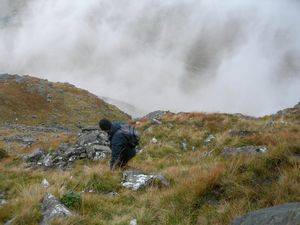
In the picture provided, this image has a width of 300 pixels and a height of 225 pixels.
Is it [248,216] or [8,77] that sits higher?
[8,77]

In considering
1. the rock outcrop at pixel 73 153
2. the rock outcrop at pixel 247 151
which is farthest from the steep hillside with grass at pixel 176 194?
the rock outcrop at pixel 73 153

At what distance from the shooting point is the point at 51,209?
25.4ft

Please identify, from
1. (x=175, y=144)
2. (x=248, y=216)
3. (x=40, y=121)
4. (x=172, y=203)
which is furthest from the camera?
(x=40, y=121)

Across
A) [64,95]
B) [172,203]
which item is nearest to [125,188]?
[172,203]

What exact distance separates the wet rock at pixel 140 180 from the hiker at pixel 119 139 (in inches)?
45.1

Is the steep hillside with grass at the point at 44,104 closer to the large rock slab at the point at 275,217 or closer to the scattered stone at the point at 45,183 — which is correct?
the scattered stone at the point at 45,183

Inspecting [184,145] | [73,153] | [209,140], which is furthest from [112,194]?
[209,140]

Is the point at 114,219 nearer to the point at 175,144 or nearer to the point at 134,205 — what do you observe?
the point at 134,205

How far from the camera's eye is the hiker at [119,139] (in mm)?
12453

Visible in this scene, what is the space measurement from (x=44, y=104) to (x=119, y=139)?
67.6 metres

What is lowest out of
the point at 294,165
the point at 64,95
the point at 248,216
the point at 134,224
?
the point at 134,224

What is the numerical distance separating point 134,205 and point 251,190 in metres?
2.51

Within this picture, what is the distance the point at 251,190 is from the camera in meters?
8.00

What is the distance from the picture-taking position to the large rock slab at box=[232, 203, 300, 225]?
566 centimetres
